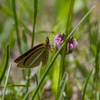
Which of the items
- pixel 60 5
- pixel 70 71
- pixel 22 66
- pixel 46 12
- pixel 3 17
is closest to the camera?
pixel 22 66

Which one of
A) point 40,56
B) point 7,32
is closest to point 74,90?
point 40,56

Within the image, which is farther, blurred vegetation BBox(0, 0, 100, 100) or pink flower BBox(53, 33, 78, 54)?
blurred vegetation BBox(0, 0, 100, 100)

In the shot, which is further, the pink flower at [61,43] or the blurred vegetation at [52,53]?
the blurred vegetation at [52,53]

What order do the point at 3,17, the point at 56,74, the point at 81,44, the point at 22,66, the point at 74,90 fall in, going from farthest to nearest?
the point at 3,17 < the point at 81,44 < the point at 74,90 < the point at 56,74 < the point at 22,66

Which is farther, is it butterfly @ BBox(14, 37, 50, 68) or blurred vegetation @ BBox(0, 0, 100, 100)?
blurred vegetation @ BBox(0, 0, 100, 100)

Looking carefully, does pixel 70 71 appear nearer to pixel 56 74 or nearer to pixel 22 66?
pixel 56 74
